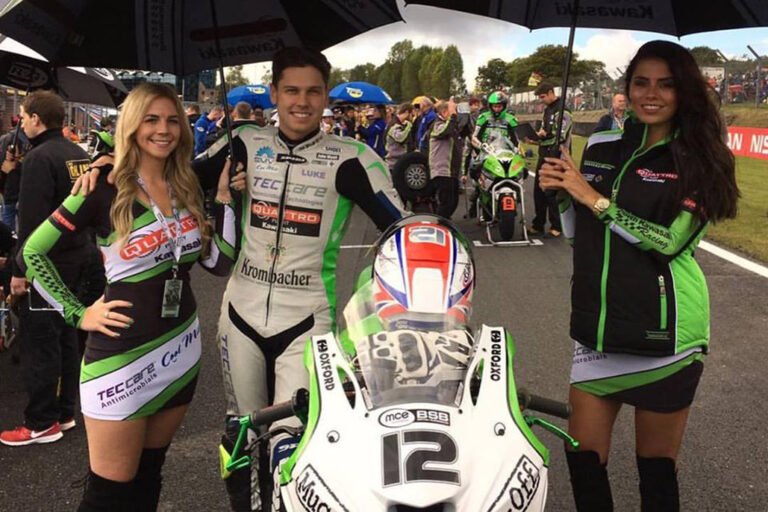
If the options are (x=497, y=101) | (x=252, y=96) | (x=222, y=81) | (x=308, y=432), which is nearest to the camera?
(x=308, y=432)

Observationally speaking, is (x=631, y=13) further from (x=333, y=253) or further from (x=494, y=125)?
(x=494, y=125)

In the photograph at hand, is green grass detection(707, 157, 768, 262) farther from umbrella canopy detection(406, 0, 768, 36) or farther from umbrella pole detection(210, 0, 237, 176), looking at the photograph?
umbrella pole detection(210, 0, 237, 176)

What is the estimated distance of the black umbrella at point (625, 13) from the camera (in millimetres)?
3125

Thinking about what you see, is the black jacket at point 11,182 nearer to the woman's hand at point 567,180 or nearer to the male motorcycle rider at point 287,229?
the male motorcycle rider at point 287,229

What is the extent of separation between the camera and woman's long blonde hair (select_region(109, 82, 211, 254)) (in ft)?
8.88

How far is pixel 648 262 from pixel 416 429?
1.47 m

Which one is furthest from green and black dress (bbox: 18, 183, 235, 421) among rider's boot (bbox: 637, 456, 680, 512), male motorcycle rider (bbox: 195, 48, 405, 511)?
rider's boot (bbox: 637, 456, 680, 512)

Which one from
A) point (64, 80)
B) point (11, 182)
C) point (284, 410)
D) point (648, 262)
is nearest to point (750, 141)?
point (64, 80)

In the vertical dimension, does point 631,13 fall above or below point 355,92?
above

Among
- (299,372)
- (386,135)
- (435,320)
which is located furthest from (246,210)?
(386,135)

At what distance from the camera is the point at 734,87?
993 inches

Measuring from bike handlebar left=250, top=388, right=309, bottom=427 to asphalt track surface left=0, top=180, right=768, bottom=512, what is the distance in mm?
349

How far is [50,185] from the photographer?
14.6 ft

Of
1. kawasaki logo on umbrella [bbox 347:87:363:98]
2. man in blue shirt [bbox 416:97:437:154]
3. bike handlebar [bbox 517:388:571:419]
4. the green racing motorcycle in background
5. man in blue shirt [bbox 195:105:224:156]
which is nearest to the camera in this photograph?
bike handlebar [bbox 517:388:571:419]
